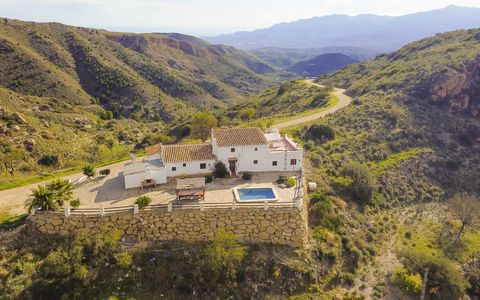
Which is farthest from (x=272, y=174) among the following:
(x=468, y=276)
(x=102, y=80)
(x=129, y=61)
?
(x=129, y=61)

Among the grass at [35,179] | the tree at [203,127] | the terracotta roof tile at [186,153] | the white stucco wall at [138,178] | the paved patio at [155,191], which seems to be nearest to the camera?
the paved patio at [155,191]

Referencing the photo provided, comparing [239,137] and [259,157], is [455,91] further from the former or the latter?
[239,137]

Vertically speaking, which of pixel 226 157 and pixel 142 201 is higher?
pixel 226 157

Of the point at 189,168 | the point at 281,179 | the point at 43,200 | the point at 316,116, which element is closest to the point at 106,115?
the point at 316,116

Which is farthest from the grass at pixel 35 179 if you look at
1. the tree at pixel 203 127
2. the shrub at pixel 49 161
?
the tree at pixel 203 127

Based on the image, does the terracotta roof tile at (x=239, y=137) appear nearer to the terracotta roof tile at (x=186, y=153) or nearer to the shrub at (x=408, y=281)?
the terracotta roof tile at (x=186, y=153)

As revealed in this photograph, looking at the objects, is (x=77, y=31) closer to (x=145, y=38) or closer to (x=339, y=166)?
(x=145, y=38)
